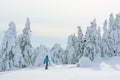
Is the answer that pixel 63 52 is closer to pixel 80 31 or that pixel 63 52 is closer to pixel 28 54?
pixel 80 31

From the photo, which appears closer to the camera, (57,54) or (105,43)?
(105,43)

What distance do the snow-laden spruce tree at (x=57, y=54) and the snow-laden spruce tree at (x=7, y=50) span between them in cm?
2738

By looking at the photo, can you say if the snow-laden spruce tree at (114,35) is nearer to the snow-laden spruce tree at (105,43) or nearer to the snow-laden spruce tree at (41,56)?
the snow-laden spruce tree at (105,43)

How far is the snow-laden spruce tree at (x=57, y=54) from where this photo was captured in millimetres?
79688

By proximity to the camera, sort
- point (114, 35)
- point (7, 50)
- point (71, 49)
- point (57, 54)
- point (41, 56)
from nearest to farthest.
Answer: point (7, 50) → point (41, 56) → point (114, 35) → point (71, 49) → point (57, 54)

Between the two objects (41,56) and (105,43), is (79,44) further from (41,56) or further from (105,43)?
(41,56)

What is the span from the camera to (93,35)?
60.5 metres

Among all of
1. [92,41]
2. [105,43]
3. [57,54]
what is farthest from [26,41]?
[57,54]

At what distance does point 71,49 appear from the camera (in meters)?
74.1

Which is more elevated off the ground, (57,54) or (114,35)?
(114,35)

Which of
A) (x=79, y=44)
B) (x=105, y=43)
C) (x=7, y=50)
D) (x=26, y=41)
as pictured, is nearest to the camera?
(x=7, y=50)

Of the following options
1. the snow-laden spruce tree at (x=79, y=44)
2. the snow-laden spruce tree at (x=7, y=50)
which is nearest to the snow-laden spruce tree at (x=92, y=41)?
the snow-laden spruce tree at (x=79, y=44)

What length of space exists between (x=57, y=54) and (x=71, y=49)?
8.97 m

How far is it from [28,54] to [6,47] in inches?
254
